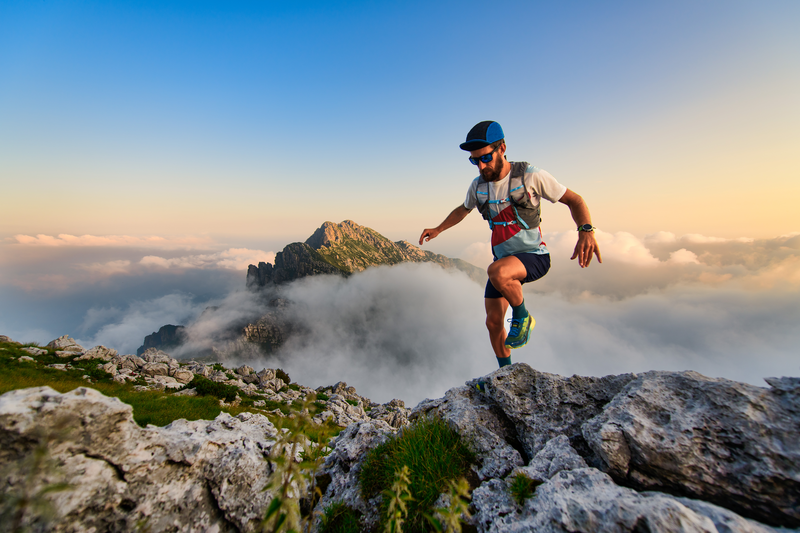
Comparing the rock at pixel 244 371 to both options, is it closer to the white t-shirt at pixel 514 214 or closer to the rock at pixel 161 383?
the rock at pixel 161 383

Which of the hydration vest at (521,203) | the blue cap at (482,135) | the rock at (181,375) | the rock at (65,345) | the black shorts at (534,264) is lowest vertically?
the rock at (181,375)

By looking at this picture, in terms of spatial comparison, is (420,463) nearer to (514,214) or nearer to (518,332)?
(518,332)

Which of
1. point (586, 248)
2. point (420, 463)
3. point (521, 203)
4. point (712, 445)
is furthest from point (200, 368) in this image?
point (712, 445)

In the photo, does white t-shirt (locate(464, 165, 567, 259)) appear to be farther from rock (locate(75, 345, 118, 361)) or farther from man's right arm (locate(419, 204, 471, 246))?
rock (locate(75, 345, 118, 361))

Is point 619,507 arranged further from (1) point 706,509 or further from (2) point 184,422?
(2) point 184,422

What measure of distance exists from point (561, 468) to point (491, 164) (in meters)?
5.34

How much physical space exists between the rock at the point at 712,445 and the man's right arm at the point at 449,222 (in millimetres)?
4856

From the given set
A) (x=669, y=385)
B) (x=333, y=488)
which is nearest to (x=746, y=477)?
(x=669, y=385)

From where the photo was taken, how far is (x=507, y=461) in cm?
455

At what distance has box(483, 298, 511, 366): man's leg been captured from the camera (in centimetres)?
664

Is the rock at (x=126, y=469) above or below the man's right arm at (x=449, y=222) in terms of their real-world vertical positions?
below

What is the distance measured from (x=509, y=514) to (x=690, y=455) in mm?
2089

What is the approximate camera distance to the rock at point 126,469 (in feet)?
9.68

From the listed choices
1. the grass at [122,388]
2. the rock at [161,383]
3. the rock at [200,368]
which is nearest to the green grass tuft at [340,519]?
the grass at [122,388]
